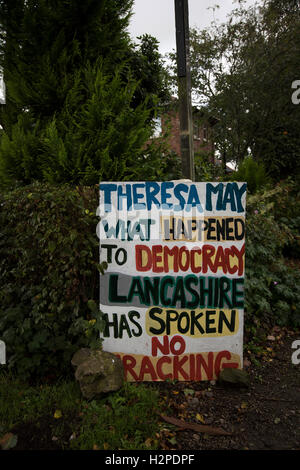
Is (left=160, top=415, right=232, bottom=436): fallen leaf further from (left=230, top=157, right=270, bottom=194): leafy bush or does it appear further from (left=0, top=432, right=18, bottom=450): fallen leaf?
(left=230, top=157, right=270, bottom=194): leafy bush

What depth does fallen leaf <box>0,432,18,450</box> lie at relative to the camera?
Result: 2102 millimetres

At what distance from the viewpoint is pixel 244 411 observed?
8.45 feet

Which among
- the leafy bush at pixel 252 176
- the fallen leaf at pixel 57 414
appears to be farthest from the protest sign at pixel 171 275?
the leafy bush at pixel 252 176

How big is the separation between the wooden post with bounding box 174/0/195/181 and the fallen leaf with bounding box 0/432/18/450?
3.45 m

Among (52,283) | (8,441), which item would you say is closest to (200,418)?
(8,441)

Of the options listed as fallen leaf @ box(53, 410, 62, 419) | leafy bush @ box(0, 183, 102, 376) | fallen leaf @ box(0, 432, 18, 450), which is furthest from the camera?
leafy bush @ box(0, 183, 102, 376)

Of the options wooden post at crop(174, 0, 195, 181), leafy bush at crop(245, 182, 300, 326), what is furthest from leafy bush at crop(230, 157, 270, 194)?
wooden post at crop(174, 0, 195, 181)

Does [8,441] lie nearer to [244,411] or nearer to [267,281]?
[244,411]

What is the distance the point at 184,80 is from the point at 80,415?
4.06 metres

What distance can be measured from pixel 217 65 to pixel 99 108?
1337 cm

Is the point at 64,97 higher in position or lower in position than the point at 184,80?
lower

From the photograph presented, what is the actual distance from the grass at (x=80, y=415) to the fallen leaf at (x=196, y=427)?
11 centimetres
